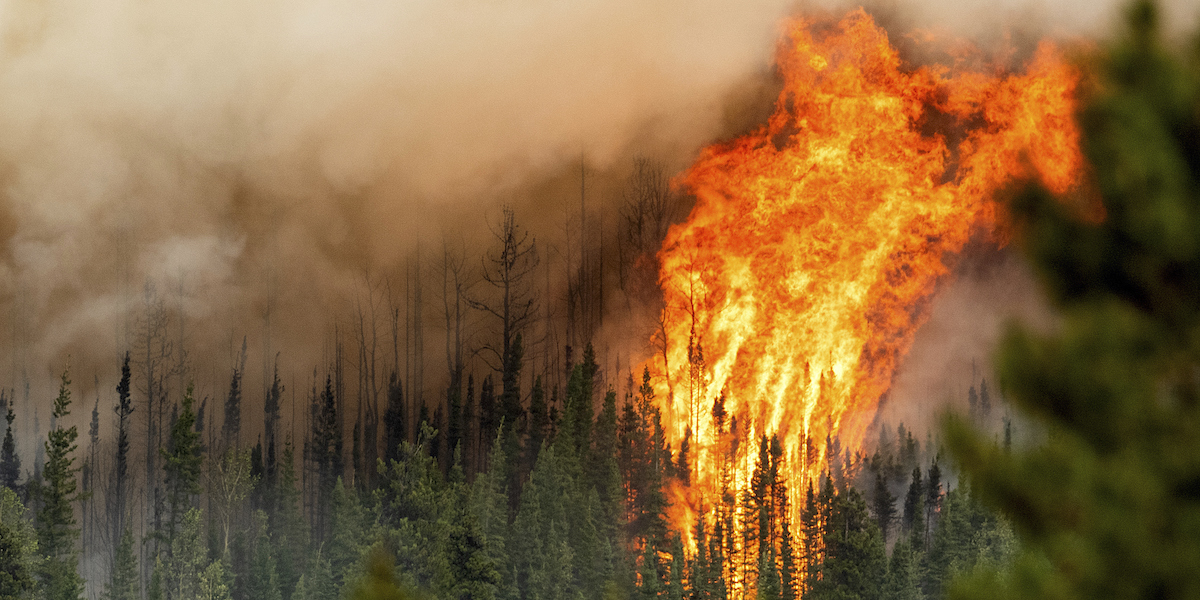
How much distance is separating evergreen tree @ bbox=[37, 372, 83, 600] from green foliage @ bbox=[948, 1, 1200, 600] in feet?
249

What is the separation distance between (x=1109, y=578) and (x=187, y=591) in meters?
78.6

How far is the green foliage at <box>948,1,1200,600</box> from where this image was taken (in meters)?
10.9

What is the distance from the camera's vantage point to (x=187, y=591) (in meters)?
80.1

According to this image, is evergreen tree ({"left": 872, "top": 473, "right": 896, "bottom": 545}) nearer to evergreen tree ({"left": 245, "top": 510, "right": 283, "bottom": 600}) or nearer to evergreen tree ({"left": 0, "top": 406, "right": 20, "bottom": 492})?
evergreen tree ({"left": 245, "top": 510, "right": 283, "bottom": 600})

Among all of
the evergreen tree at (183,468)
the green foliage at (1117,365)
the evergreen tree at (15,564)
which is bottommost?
the green foliage at (1117,365)

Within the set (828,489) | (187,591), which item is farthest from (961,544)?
(187,591)

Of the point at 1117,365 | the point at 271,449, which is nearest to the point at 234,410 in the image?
the point at 271,449

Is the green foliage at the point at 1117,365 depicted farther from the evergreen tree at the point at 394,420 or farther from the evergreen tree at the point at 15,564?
the evergreen tree at the point at 394,420

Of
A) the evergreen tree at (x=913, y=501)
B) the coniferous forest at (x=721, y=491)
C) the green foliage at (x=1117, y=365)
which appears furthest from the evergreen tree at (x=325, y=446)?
the green foliage at (x=1117, y=365)

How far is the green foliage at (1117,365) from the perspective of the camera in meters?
10.9

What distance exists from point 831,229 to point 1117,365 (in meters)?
73.9

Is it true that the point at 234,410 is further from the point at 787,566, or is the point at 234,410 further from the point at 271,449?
the point at 787,566

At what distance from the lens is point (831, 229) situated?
83.9 metres

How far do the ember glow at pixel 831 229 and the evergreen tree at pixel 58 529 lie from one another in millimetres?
41047
